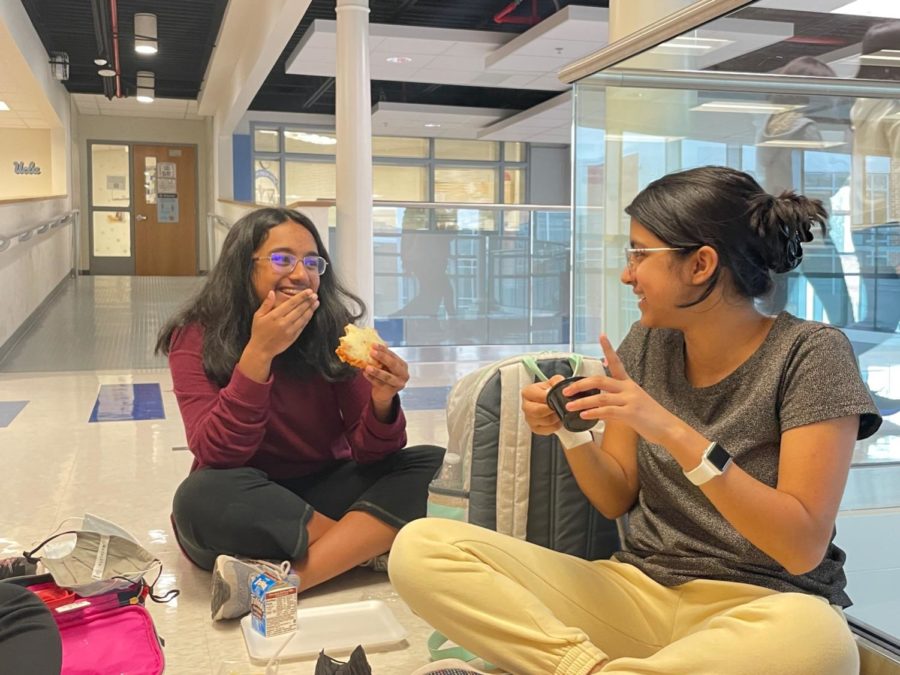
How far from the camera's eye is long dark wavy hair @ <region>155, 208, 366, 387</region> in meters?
2.52

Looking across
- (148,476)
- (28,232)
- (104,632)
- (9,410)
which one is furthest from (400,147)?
(104,632)

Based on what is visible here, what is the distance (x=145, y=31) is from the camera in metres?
9.63

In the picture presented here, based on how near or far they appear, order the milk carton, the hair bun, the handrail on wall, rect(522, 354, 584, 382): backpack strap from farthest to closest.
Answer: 1. the handrail on wall
2. the milk carton
3. rect(522, 354, 584, 382): backpack strap
4. the hair bun

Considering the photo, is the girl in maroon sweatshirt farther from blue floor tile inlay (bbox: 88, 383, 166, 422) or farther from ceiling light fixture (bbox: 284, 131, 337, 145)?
ceiling light fixture (bbox: 284, 131, 337, 145)

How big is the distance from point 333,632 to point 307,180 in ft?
55.0

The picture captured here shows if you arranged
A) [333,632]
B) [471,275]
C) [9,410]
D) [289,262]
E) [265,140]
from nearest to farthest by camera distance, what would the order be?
[333,632], [289,262], [9,410], [471,275], [265,140]

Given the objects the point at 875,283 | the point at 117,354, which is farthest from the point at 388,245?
the point at 875,283

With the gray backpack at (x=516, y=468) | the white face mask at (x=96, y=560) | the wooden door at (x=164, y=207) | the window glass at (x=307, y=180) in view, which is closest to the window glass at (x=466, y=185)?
the window glass at (x=307, y=180)

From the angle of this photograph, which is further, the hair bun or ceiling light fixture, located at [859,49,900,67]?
ceiling light fixture, located at [859,49,900,67]

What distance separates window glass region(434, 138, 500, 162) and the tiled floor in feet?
35.8

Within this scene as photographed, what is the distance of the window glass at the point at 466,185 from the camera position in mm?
19006

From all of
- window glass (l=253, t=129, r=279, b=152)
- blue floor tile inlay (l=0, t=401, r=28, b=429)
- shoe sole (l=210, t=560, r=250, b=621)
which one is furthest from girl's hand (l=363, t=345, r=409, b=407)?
window glass (l=253, t=129, r=279, b=152)

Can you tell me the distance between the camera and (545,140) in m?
17.9

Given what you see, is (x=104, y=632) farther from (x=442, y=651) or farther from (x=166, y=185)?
(x=166, y=185)
